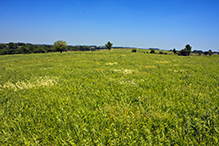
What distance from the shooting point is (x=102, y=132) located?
2.78m

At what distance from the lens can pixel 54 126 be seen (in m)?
3.01

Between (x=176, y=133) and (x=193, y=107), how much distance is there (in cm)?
155

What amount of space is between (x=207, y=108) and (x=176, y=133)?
73.0 inches

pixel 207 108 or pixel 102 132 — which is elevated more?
pixel 207 108

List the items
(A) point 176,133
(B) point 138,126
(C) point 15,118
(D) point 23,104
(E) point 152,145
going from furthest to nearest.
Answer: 1. (D) point 23,104
2. (C) point 15,118
3. (B) point 138,126
4. (A) point 176,133
5. (E) point 152,145

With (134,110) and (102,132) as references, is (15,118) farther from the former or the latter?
(134,110)

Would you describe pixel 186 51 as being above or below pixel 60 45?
below

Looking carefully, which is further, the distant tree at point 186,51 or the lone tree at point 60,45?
the lone tree at point 60,45

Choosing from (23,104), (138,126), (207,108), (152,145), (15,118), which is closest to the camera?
(152,145)

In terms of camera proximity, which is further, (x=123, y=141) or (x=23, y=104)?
(x=23, y=104)

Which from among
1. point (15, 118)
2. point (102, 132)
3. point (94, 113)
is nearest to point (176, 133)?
point (102, 132)

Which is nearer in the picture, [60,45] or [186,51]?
[186,51]

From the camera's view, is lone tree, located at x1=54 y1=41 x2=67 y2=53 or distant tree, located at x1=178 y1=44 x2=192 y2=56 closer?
distant tree, located at x1=178 y1=44 x2=192 y2=56

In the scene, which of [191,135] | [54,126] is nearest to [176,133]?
[191,135]
